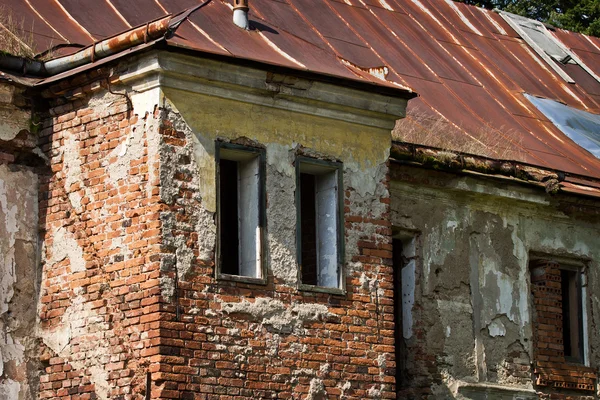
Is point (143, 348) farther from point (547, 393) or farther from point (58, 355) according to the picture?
point (547, 393)

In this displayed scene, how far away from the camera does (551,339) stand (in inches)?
651

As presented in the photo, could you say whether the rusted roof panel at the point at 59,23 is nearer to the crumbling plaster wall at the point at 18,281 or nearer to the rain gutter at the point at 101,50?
the rain gutter at the point at 101,50

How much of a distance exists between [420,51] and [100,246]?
7.53 meters

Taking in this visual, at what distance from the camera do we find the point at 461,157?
16000 mm

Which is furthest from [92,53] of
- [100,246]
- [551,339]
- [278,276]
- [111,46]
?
[551,339]

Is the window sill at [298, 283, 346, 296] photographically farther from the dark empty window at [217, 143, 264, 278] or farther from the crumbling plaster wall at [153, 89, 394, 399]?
the dark empty window at [217, 143, 264, 278]

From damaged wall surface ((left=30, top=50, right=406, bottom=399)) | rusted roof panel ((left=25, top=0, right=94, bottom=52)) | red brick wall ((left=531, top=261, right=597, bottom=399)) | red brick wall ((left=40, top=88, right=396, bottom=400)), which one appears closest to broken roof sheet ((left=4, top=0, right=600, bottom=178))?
rusted roof panel ((left=25, top=0, right=94, bottom=52))

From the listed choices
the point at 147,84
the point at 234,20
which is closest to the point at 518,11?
the point at 234,20

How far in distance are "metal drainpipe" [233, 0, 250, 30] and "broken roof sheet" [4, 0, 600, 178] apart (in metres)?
0.10

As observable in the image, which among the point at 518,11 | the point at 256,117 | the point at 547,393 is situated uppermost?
the point at 518,11

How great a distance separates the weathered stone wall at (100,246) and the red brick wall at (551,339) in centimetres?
558

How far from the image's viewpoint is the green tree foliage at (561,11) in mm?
28703

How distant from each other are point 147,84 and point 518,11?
57.3ft

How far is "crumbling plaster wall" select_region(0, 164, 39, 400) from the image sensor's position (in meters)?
12.8
